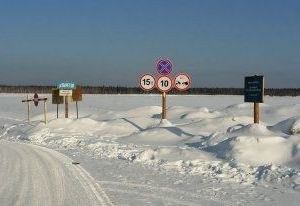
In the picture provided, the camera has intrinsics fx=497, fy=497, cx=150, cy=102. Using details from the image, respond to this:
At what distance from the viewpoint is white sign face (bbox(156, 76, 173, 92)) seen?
19.9 m

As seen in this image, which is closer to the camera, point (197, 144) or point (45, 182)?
point (45, 182)

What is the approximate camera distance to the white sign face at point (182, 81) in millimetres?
19641

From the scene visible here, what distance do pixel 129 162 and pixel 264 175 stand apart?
396 centimetres

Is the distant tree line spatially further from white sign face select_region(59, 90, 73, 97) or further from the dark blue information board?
the dark blue information board

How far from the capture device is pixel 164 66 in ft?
64.3

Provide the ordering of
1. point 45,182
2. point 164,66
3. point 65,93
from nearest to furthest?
point 45,182
point 164,66
point 65,93

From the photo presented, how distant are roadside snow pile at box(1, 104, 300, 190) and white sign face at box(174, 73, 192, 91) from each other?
62.4 inches

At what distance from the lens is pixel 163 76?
19.9 metres

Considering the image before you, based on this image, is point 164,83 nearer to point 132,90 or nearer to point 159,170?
point 159,170

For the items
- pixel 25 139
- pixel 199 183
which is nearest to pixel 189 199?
pixel 199 183

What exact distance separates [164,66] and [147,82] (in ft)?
3.85

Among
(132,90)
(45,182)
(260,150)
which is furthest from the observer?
(132,90)

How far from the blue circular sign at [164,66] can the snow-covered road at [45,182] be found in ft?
22.6

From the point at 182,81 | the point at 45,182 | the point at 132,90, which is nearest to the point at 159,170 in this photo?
the point at 45,182
